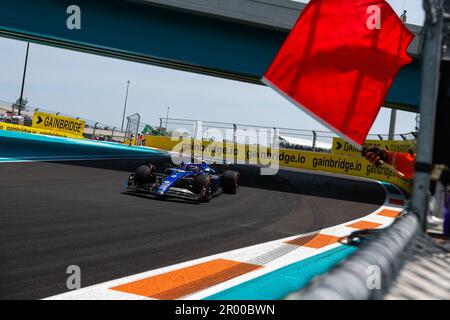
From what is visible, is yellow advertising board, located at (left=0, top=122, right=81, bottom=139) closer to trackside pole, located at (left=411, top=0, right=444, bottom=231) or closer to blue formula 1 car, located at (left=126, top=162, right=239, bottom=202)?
blue formula 1 car, located at (left=126, top=162, right=239, bottom=202)

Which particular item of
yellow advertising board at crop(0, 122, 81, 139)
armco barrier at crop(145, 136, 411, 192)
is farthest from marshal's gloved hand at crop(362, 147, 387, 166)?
yellow advertising board at crop(0, 122, 81, 139)

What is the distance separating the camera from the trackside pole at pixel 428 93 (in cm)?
220

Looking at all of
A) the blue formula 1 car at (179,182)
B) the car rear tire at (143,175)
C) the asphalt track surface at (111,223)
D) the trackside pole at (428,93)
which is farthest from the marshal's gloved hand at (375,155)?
the car rear tire at (143,175)

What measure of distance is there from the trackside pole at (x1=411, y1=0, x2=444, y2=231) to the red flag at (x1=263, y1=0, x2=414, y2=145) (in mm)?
576

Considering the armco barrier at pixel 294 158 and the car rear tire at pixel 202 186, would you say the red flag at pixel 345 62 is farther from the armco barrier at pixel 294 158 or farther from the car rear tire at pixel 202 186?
the armco barrier at pixel 294 158

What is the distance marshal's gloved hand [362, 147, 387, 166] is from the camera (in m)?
3.19

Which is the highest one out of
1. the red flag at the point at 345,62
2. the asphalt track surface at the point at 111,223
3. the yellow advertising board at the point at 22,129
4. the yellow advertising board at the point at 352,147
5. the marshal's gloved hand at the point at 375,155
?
the yellow advertising board at the point at 352,147

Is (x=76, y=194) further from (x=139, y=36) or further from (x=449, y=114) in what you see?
(x=139, y=36)

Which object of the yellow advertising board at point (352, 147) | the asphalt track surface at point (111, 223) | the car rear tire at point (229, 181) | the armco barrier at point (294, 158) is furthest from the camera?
the armco barrier at point (294, 158)

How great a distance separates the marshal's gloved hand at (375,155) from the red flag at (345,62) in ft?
0.90

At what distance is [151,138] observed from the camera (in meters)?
30.2
